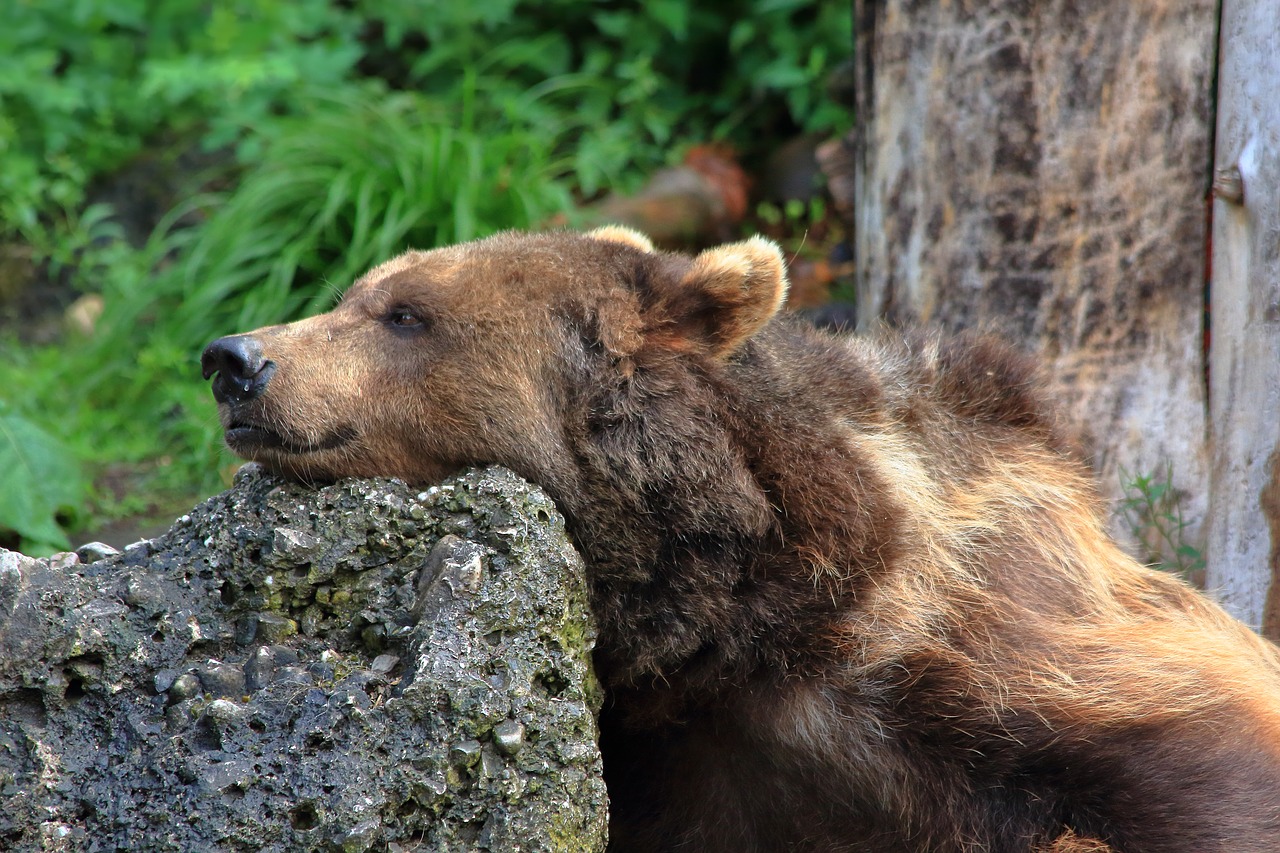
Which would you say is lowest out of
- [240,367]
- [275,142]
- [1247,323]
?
[1247,323]

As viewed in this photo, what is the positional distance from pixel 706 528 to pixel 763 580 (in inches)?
8.0

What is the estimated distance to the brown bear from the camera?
3184 mm

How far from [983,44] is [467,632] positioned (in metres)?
3.20

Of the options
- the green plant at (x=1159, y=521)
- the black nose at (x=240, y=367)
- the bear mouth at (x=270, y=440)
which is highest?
the black nose at (x=240, y=367)

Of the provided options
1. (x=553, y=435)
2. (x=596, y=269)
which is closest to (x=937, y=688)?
(x=553, y=435)

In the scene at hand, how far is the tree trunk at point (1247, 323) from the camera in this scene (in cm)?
389

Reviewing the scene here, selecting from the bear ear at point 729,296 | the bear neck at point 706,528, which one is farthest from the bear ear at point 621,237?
the bear neck at point 706,528

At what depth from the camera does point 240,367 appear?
3152 millimetres

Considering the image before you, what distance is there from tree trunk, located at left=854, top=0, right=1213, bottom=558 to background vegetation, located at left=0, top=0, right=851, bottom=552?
2.48 m

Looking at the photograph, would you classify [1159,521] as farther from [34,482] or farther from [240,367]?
[34,482]

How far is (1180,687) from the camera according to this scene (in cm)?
333

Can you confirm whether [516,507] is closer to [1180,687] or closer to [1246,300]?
[1180,687]

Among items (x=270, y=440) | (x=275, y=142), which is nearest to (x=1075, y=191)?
(x=270, y=440)

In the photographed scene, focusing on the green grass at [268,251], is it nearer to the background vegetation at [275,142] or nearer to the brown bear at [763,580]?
the background vegetation at [275,142]
